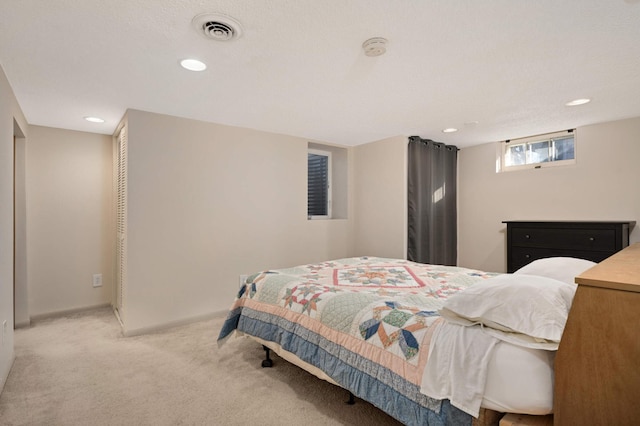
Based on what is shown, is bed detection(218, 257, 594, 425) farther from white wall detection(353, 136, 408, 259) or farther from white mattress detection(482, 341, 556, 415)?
white wall detection(353, 136, 408, 259)

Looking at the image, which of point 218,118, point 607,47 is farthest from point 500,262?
point 218,118

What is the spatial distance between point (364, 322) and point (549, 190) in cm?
348

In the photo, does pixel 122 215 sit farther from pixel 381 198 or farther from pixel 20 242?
pixel 381 198

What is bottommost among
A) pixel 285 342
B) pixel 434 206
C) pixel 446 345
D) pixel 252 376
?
pixel 252 376

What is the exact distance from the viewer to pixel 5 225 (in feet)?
7.61

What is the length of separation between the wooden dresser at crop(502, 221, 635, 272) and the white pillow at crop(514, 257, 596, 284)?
1835 millimetres

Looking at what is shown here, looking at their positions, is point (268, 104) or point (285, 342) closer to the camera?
point (285, 342)

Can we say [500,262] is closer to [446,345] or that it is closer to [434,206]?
[434,206]

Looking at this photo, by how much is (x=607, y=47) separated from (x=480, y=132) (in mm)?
2043

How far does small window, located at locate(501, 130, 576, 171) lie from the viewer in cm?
390

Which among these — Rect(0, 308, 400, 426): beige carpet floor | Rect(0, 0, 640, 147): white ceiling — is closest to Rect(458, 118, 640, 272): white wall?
Rect(0, 0, 640, 147): white ceiling

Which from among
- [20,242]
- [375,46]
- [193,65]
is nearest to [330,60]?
[375,46]

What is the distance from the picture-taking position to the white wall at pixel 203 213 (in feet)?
10.4

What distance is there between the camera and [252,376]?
231 centimetres
